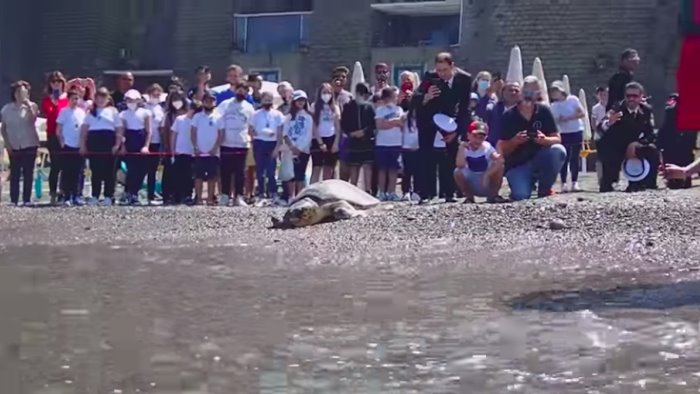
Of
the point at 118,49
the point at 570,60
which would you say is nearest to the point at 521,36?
the point at 570,60

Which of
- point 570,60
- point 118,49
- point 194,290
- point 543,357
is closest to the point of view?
point 543,357

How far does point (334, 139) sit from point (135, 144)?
294cm

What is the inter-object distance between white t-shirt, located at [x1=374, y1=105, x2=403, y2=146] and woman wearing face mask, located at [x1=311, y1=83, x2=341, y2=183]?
85 centimetres

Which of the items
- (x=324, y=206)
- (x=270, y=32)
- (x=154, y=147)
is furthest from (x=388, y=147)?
(x=270, y=32)

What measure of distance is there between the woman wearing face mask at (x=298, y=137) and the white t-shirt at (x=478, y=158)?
11.0 ft

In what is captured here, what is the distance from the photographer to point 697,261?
9.16m

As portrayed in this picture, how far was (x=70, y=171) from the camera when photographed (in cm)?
1819

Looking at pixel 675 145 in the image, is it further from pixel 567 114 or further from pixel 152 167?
pixel 152 167

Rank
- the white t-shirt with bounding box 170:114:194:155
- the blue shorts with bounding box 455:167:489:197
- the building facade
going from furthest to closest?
the building facade
the white t-shirt with bounding box 170:114:194:155
the blue shorts with bounding box 455:167:489:197

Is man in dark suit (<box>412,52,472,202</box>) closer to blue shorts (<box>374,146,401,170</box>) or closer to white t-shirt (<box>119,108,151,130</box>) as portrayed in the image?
blue shorts (<box>374,146,401,170</box>)

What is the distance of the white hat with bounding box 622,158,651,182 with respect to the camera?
594 inches

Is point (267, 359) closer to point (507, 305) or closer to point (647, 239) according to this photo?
point (507, 305)

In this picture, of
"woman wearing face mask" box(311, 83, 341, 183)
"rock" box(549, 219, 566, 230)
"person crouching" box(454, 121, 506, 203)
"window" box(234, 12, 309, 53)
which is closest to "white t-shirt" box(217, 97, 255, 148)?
"woman wearing face mask" box(311, 83, 341, 183)

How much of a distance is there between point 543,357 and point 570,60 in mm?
33275
